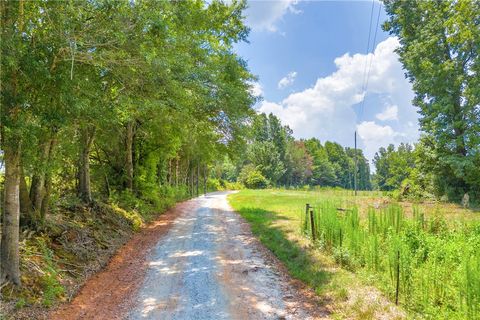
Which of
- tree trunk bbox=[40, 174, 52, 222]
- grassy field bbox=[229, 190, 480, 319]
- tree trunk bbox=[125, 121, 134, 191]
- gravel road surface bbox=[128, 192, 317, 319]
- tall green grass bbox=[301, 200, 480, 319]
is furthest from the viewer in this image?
tree trunk bbox=[125, 121, 134, 191]

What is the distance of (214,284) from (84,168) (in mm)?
8324

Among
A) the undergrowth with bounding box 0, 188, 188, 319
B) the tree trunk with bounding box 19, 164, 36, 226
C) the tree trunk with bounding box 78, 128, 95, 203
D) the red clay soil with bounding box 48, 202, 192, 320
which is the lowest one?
the red clay soil with bounding box 48, 202, 192, 320

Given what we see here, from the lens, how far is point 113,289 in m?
6.83

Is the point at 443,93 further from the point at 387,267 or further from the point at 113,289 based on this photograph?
the point at 113,289

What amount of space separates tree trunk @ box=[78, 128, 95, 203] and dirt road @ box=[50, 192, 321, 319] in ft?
12.1

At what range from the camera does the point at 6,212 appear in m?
5.99

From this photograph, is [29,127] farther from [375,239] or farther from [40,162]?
[375,239]

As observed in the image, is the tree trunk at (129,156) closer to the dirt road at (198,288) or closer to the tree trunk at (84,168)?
the tree trunk at (84,168)

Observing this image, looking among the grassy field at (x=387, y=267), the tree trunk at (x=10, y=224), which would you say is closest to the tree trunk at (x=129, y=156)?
the grassy field at (x=387, y=267)

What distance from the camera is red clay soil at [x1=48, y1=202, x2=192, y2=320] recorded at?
5.66 metres

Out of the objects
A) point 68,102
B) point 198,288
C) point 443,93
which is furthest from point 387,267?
point 443,93

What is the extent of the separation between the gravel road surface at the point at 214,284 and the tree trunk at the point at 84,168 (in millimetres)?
3453

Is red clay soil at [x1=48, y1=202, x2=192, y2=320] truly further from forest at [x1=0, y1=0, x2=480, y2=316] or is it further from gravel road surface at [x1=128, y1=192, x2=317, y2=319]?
forest at [x1=0, y1=0, x2=480, y2=316]

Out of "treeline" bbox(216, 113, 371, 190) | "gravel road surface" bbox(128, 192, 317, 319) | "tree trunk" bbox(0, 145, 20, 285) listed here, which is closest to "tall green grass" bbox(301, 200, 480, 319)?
"gravel road surface" bbox(128, 192, 317, 319)
